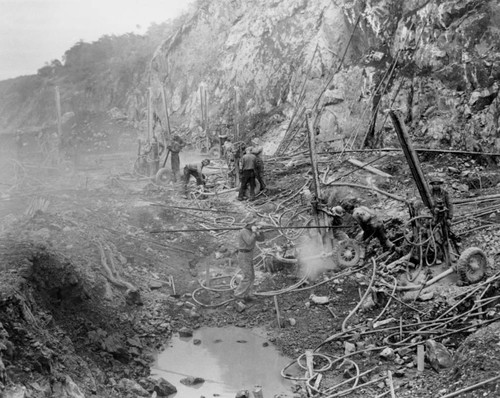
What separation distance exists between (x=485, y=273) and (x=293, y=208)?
16.9ft

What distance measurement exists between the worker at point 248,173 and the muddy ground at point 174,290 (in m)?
0.37

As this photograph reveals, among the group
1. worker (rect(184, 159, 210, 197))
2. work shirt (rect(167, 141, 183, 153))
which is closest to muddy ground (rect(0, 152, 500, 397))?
worker (rect(184, 159, 210, 197))

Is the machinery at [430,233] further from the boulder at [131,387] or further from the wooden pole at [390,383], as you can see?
the boulder at [131,387]

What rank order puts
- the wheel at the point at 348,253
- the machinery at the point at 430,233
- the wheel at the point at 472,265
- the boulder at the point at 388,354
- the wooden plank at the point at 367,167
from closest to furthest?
the boulder at the point at 388,354 → the wheel at the point at 472,265 → the machinery at the point at 430,233 → the wheel at the point at 348,253 → the wooden plank at the point at 367,167

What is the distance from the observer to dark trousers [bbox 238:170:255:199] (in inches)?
537

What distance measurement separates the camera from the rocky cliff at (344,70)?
13219mm

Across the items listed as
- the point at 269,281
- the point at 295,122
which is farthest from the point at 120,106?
the point at 269,281

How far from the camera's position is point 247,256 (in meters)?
8.93

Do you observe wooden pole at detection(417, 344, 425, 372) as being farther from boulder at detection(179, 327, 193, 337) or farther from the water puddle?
boulder at detection(179, 327, 193, 337)

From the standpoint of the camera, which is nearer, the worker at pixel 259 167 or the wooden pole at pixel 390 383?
the wooden pole at pixel 390 383

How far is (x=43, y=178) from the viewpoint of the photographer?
18781 millimetres

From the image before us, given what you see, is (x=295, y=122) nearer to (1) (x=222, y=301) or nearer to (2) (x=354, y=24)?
(2) (x=354, y=24)

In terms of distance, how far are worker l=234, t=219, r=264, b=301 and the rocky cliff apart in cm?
653

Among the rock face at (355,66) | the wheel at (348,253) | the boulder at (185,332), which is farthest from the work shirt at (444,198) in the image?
the rock face at (355,66)
